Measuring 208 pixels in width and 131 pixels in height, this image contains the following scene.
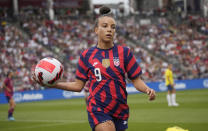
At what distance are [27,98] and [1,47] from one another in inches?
221

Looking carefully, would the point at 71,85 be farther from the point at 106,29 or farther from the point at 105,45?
the point at 106,29

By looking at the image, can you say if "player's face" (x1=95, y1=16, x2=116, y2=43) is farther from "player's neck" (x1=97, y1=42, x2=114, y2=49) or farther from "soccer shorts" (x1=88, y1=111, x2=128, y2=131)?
"soccer shorts" (x1=88, y1=111, x2=128, y2=131)

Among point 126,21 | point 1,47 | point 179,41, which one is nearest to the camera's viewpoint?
point 1,47

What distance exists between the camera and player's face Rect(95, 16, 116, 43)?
538cm

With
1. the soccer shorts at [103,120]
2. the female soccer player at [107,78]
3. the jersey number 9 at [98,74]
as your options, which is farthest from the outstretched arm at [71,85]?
the soccer shorts at [103,120]

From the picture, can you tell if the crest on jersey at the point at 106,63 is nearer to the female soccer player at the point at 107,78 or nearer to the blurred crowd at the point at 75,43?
the female soccer player at the point at 107,78

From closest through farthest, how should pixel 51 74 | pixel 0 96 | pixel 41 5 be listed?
pixel 51 74 → pixel 0 96 → pixel 41 5

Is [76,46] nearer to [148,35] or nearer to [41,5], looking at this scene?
[148,35]

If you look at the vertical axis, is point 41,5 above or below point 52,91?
above

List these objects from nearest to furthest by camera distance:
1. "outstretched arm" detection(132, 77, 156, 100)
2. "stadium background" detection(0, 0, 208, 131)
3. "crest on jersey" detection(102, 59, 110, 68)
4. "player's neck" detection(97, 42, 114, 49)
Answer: "outstretched arm" detection(132, 77, 156, 100) → "crest on jersey" detection(102, 59, 110, 68) → "player's neck" detection(97, 42, 114, 49) → "stadium background" detection(0, 0, 208, 131)

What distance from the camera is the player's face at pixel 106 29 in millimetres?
5379

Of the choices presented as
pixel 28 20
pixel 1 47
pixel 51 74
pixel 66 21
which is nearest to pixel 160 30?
pixel 66 21

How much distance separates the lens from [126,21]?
138ft

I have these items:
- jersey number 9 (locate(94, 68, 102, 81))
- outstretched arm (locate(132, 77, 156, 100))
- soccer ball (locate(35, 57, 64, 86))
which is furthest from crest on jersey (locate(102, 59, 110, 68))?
soccer ball (locate(35, 57, 64, 86))
